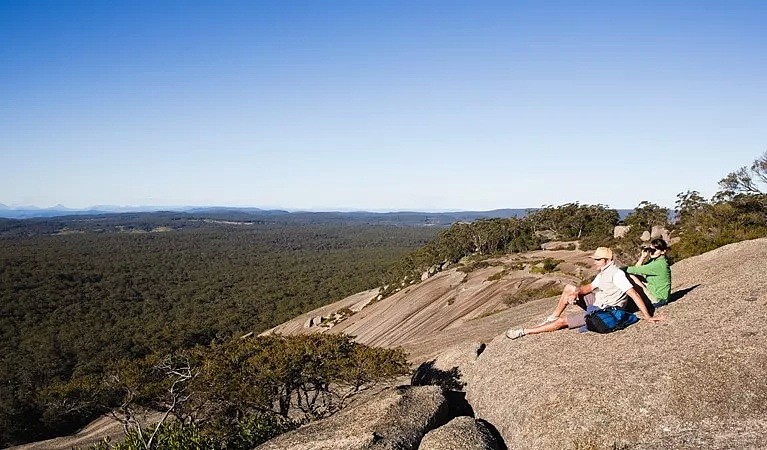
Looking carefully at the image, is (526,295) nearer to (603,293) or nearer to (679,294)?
(679,294)

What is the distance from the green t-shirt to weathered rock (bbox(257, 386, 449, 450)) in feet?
19.3

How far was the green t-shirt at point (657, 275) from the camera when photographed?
1225cm

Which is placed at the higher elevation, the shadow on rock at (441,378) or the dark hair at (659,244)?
the dark hair at (659,244)

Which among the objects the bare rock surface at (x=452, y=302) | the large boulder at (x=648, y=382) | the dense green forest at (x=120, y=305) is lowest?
the dense green forest at (x=120, y=305)

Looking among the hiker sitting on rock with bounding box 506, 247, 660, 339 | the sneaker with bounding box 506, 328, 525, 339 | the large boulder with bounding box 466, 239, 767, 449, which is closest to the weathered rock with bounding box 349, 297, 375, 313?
the sneaker with bounding box 506, 328, 525, 339

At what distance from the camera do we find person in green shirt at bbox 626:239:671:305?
480 inches

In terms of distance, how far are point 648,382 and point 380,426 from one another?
525cm

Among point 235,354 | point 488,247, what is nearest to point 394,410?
point 235,354

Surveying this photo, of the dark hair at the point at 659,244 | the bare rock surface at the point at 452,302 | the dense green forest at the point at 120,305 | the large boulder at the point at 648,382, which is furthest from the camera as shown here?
the dense green forest at the point at 120,305

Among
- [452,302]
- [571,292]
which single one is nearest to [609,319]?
[571,292]

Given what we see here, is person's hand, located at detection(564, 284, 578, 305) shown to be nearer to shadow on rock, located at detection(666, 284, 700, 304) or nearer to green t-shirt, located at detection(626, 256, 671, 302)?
green t-shirt, located at detection(626, 256, 671, 302)

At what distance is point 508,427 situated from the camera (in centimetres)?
1049

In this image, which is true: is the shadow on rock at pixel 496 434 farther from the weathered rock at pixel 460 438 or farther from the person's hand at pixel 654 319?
the person's hand at pixel 654 319

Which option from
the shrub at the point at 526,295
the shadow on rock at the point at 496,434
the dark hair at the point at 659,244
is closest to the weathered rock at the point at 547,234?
the shrub at the point at 526,295
